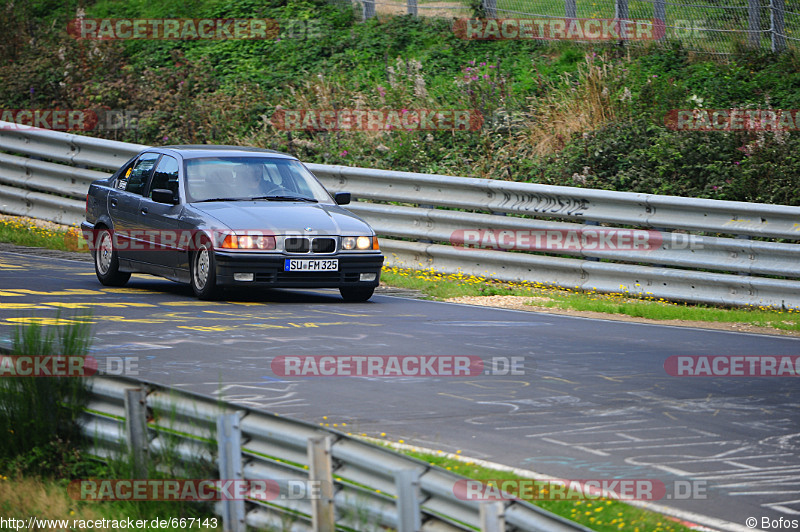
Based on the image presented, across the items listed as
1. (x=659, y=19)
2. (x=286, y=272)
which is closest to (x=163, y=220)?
(x=286, y=272)

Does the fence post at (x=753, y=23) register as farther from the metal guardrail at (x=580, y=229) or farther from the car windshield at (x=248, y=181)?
the car windshield at (x=248, y=181)

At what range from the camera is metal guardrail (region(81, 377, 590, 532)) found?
167 inches

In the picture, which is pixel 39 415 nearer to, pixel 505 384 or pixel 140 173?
pixel 505 384

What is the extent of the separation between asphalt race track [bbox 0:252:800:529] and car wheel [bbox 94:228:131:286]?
0.55 meters

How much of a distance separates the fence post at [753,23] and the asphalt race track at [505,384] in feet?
34.2

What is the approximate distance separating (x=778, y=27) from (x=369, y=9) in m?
9.76

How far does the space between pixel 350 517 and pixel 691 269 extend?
401 inches

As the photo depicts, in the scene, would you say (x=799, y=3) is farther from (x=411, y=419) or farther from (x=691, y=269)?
(x=411, y=419)

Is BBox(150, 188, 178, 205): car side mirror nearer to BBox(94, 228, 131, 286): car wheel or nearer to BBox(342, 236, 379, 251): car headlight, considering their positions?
BBox(94, 228, 131, 286): car wheel

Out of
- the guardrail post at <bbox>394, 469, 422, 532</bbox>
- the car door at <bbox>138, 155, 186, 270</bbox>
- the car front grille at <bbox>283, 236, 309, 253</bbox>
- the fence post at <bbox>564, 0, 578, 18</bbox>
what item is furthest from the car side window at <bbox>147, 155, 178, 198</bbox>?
the fence post at <bbox>564, 0, 578, 18</bbox>

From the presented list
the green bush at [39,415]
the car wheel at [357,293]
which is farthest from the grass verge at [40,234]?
the green bush at [39,415]

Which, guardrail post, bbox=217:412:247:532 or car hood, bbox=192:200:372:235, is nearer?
guardrail post, bbox=217:412:247:532

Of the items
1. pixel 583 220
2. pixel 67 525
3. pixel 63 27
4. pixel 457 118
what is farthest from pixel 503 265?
pixel 63 27

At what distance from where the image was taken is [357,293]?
13.4m
